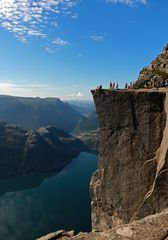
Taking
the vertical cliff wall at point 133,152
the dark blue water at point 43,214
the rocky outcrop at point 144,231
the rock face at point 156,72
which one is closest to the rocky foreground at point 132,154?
the vertical cliff wall at point 133,152

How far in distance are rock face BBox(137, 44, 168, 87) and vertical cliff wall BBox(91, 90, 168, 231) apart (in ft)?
30.1

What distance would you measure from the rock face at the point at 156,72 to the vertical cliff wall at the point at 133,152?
9166 mm

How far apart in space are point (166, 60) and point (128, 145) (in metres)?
20.5

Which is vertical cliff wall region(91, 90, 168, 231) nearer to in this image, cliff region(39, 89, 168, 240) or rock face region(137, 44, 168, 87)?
cliff region(39, 89, 168, 240)

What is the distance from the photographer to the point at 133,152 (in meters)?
40.5

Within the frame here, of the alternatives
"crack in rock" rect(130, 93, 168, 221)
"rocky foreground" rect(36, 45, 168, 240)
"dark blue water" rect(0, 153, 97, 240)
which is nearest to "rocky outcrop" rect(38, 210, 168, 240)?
"crack in rock" rect(130, 93, 168, 221)

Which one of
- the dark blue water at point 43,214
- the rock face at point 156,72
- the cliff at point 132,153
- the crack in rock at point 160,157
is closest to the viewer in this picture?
the crack in rock at point 160,157

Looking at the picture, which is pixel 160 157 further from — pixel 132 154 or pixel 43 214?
pixel 43 214

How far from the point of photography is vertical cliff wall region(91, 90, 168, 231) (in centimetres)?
3800

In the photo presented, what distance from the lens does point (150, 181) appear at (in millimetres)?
39031

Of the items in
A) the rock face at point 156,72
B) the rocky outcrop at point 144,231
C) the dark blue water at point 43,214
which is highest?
the rock face at point 156,72

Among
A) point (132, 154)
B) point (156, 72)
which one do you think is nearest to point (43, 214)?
point (156, 72)

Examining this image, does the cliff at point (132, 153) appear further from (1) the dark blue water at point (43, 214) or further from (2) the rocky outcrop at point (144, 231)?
(1) the dark blue water at point (43, 214)

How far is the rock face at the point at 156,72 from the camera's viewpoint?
4853 cm
